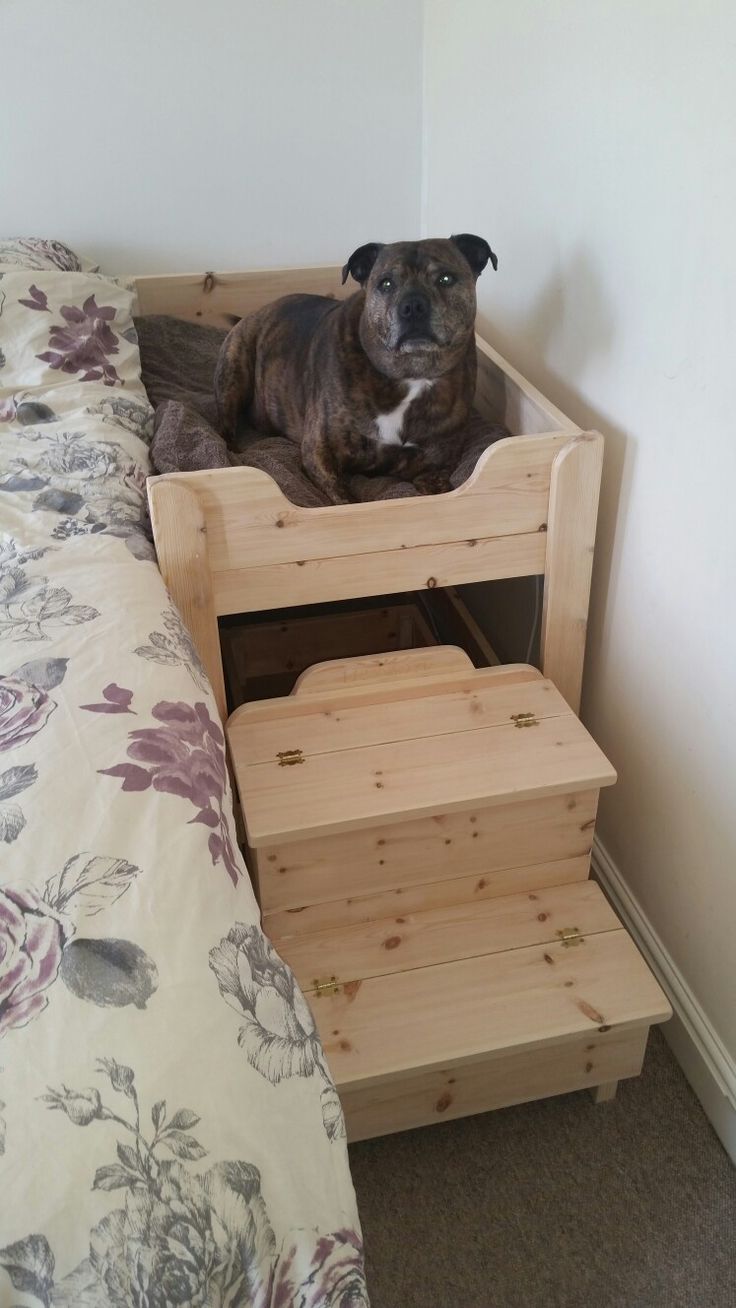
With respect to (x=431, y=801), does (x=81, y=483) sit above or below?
above

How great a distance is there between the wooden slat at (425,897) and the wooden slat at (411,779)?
135 millimetres

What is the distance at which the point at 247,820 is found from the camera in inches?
47.2

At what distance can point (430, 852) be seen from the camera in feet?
4.20

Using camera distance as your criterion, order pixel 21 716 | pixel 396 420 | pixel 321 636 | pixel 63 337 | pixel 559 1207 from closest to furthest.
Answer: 1. pixel 21 716
2. pixel 559 1207
3. pixel 396 420
4. pixel 63 337
5. pixel 321 636

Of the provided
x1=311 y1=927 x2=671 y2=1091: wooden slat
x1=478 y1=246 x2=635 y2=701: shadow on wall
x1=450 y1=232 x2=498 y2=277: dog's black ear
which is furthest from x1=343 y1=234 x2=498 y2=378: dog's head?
x1=311 y1=927 x2=671 y2=1091: wooden slat

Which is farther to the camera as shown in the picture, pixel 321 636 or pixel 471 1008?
pixel 321 636

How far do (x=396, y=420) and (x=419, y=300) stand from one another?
0.68 feet

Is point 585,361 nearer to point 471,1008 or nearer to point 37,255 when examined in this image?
point 471,1008

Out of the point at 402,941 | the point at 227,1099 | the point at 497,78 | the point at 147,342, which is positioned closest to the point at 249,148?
the point at 147,342

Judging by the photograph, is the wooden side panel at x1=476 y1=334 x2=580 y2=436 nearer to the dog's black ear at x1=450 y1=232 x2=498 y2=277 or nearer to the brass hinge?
the dog's black ear at x1=450 y1=232 x2=498 y2=277

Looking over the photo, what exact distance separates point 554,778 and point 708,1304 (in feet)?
1.97

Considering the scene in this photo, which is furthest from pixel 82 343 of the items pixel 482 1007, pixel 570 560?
pixel 482 1007

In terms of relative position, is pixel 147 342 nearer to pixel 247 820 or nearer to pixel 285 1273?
pixel 247 820

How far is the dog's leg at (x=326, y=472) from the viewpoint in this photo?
1.50m
